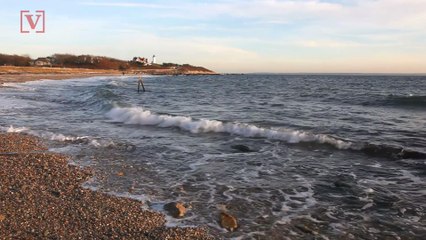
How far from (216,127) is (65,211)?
11.0 metres

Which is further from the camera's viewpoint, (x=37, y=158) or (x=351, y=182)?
(x=37, y=158)

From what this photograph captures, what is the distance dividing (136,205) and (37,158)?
4738 mm

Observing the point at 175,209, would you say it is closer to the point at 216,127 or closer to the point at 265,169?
the point at 265,169

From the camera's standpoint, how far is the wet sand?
5.92 meters

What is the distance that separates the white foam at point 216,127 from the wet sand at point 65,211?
26.7 ft

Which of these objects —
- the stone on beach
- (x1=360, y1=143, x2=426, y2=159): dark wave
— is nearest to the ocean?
(x1=360, y1=143, x2=426, y2=159): dark wave

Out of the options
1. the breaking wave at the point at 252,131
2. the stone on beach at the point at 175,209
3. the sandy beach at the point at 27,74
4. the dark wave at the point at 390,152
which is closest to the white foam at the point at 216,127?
the breaking wave at the point at 252,131

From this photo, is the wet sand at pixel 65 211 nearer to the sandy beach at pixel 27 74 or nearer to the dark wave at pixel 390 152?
the dark wave at pixel 390 152

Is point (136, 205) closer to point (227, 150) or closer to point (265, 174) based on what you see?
point (265, 174)

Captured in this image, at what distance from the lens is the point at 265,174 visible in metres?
10.0

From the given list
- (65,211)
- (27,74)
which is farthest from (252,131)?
(27,74)

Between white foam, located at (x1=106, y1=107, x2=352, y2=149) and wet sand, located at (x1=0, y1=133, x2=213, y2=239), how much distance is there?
26.7 feet

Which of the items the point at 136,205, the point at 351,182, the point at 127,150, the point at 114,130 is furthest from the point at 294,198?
the point at 114,130

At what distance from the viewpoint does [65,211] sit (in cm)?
675
